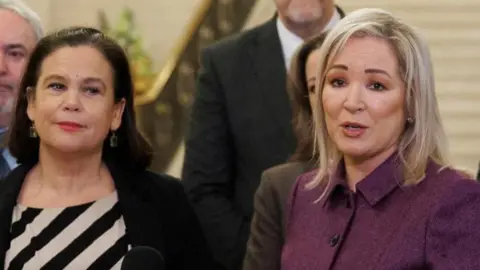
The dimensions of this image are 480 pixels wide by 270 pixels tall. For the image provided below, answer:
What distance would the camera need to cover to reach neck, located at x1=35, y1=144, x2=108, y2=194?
2.33 metres

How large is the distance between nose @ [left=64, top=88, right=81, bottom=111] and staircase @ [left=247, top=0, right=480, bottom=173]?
4.45 meters

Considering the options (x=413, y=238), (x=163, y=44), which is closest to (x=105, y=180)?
(x=413, y=238)

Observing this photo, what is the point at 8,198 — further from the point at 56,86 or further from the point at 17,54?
the point at 17,54

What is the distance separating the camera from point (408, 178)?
191cm

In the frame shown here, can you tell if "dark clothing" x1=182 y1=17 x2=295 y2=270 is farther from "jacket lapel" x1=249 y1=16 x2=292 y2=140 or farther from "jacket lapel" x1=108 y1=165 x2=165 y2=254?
"jacket lapel" x1=108 y1=165 x2=165 y2=254

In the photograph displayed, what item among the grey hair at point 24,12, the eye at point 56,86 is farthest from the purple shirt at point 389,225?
the grey hair at point 24,12

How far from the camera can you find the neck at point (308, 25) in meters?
3.08

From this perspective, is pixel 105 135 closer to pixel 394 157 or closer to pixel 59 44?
pixel 59 44

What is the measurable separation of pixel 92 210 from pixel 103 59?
1.21 feet

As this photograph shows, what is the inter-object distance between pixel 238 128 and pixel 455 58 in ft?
13.9

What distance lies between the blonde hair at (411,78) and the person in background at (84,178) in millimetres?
609

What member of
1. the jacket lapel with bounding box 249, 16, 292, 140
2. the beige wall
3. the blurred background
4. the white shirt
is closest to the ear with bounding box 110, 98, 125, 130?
the jacket lapel with bounding box 249, 16, 292, 140

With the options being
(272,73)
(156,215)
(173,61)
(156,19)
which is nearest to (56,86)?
(156,215)

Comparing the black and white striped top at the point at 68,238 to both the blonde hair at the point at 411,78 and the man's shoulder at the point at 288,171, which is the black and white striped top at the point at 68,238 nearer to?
the man's shoulder at the point at 288,171
